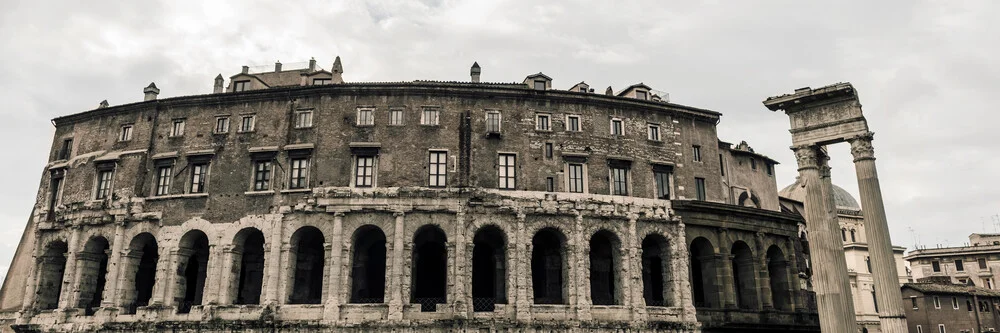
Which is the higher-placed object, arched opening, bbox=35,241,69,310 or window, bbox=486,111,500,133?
window, bbox=486,111,500,133

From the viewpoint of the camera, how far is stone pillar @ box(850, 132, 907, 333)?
63.0 ft

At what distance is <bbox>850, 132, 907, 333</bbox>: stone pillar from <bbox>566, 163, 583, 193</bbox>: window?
11.6 metres

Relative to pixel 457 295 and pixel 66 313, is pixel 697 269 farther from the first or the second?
pixel 66 313

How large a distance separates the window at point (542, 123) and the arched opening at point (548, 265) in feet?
15.0

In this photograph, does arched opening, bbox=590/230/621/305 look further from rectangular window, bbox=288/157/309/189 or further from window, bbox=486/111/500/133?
rectangular window, bbox=288/157/309/189

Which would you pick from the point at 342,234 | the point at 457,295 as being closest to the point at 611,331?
the point at 457,295

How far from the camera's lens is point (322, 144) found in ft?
96.6

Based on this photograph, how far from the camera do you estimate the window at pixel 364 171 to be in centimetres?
2888

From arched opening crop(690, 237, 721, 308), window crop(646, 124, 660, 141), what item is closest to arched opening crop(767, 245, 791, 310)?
arched opening crop(690, 237, 721, 308)

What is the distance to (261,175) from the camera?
29719 millimetres

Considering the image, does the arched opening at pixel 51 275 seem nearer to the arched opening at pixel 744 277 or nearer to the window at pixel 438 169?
the window at pixel 438 169

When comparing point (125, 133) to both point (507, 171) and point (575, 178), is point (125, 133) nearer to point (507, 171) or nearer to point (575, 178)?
point (507, 171)

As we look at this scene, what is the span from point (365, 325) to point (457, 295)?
3.74 m

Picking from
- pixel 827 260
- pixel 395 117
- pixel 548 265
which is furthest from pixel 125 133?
pixel 827 260
